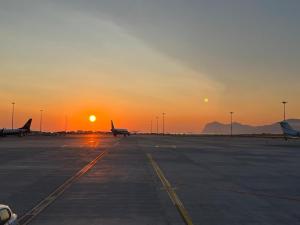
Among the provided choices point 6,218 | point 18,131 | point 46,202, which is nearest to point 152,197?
point 46,202

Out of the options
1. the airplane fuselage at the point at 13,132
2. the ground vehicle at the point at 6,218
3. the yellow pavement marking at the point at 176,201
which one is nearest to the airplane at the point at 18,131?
the airplane fuselage at the point at 13,132

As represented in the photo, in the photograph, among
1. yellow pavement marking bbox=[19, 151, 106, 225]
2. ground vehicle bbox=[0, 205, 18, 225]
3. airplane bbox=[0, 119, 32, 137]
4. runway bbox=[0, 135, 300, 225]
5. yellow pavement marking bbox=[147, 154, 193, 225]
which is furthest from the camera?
airplane bbox=[0, 119, 32, 137]

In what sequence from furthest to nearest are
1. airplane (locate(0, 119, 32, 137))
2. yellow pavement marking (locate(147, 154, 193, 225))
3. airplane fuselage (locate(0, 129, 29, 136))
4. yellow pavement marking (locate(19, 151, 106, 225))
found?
1. airplane (locate(0, 119, 32, 137))
2. airplane fuselage (locate(0, 129, 29, 136))
3. yellow pavement marking (locate(147, 154, 193, 225))
4. yellow pavement marking (locate(19, 151, 106, 225))

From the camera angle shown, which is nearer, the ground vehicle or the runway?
the ground vehicle

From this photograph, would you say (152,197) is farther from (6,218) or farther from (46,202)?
(6,218)

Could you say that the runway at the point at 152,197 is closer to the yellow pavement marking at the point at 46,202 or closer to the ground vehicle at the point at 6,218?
the yellow pavement marking at the point at 46,202

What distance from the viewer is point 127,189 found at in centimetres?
2172

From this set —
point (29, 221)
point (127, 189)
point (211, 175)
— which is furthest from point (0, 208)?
point (211, 175)

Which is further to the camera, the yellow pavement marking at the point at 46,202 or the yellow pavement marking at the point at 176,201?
the yellow pavement marking at the point at 176,201

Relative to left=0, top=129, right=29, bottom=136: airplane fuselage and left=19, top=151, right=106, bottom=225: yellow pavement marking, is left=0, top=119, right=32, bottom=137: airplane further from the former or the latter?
left=19, top=151, right=106, bottom=225: yellow pavement marking

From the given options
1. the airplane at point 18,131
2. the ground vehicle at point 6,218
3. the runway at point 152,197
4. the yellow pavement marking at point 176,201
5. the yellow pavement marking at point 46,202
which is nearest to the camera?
the ground vehicle at point 6,218

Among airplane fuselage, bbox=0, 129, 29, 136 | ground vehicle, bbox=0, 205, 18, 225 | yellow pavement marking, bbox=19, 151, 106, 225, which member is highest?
airplane fuselage, bbox=0, 129, 29, 136

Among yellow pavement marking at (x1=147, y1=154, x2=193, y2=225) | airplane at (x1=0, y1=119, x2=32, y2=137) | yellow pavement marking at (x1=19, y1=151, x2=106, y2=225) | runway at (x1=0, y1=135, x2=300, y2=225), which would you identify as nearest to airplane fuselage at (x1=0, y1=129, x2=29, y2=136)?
airplane at (x1=0, y1=119, x2=32, y2=137)

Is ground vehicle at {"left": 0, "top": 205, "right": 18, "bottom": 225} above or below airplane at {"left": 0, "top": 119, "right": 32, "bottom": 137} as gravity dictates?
below
